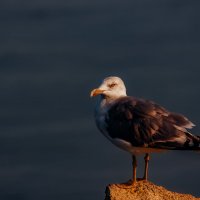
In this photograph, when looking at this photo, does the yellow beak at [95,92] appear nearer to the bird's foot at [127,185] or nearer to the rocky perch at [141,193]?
the bird's foot at [127,185]

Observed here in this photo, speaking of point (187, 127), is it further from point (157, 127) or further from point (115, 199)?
point (115, 199)

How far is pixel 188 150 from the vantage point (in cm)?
1184

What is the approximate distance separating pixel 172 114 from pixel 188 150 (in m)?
0.69

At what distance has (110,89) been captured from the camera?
42.3 ft

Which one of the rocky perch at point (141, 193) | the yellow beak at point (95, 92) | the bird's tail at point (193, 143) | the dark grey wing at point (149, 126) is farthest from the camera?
the yellow beak at point (95, 92)

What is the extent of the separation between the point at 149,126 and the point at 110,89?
4.05 ft

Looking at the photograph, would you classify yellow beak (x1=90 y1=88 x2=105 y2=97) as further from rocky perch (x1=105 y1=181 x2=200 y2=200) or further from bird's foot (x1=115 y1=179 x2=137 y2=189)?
rocky perch (x1=105 y1=181 x2=200 y2=200)

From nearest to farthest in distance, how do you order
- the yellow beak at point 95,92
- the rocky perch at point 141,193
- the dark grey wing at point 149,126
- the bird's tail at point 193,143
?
the rocky perch at point 141,193 < the bird's tail at point 193,143 < the dark grey wing at point 149,126 < the yellow beak at point 95,92

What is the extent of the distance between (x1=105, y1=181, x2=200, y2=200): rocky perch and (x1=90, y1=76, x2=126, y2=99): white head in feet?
6.24

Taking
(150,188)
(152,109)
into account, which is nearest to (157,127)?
(152,109)

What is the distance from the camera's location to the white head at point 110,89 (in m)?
12.9

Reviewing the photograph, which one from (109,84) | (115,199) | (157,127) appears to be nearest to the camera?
(115,199)

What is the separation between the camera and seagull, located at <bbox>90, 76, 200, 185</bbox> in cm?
1188

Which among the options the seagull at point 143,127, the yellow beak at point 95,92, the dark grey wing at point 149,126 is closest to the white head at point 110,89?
the yellow beak at point 95,92
